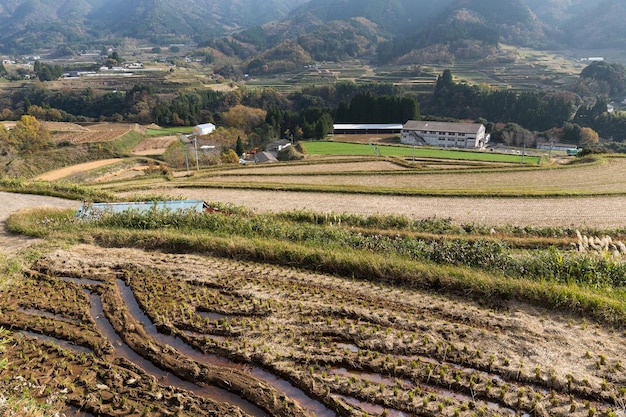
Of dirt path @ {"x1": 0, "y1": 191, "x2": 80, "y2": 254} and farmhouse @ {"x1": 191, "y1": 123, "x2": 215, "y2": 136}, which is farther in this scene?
farmhouse @ {"x1": 191, "y1": 123, "x2": 215, "y2": 136}

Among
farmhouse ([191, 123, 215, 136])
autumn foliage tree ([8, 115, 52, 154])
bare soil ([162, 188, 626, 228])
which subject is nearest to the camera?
bare soil ([162, 188, 626, 228])

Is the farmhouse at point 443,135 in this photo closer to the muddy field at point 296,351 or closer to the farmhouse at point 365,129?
the farmhouse at point 365,129

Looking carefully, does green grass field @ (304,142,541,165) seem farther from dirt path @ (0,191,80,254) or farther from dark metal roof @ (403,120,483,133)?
dirt path @ (0,191,80,254)

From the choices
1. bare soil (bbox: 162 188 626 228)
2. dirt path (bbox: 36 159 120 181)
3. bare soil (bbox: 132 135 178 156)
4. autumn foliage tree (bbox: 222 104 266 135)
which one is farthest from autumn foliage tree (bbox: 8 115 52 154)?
bare soil (bbox: 162 188 626 228)

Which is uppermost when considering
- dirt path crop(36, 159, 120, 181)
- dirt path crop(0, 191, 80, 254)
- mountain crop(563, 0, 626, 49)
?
mountain crop(563, 0, 626, 49)

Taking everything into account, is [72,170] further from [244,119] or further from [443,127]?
[443,127]

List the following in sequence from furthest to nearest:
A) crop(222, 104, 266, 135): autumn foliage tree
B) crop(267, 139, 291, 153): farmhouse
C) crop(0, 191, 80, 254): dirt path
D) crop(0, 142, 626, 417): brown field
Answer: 1. crop(222, 104, 266, 135): autumn foliage tree
2. crop(267, 139, 291, 153): farmhouse
3. crop(0, 191, 80, 254): dirt path
4. crop(0, 142, 626, 417): brown field

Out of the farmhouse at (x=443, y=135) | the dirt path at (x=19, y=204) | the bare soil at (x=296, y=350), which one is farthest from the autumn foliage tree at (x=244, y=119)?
the bare soil at (x=296, y=350)
